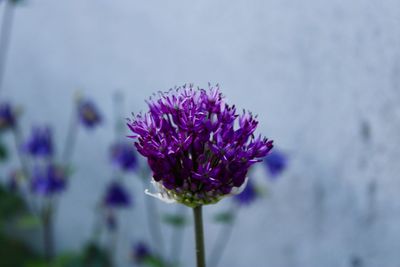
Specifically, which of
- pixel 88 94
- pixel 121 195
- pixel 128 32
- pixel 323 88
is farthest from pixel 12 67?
pixel 323 88

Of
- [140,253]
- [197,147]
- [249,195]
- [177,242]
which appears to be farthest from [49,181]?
[197,147]

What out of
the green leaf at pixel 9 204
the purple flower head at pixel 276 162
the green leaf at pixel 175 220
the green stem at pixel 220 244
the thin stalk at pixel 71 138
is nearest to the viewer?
the purple flower head at pixel 276 162

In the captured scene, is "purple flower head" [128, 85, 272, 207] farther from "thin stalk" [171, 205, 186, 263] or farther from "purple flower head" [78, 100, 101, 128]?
"thin stalk" [171, 205, 186, 263]

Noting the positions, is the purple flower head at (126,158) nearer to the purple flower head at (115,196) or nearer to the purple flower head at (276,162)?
the purple flower head at (115,196)

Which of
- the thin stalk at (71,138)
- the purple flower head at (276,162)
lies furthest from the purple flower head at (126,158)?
the thin stalk at (71,138)

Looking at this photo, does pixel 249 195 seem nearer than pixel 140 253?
Yes

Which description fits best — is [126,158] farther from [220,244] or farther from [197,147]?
[197,147]
